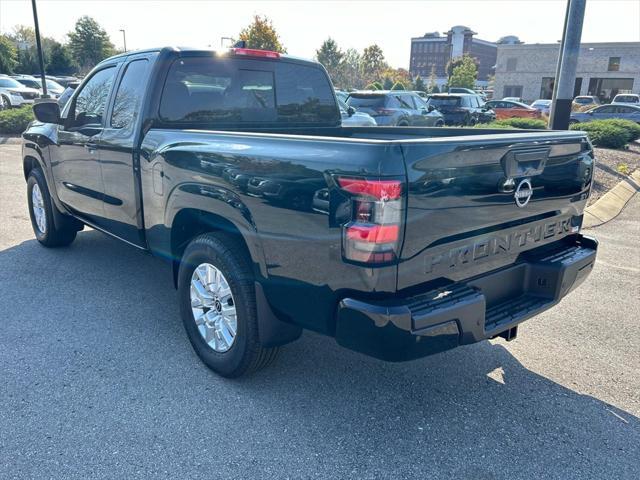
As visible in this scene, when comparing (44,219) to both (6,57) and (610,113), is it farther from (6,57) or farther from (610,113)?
(6,57)

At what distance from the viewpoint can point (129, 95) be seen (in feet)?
13.1

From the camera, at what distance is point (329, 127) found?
4875mm

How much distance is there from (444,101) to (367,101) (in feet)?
23.7

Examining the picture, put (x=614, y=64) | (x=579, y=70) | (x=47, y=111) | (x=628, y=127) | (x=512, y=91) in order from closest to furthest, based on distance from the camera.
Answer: (x=47, y=111) < (x=628, y=127) < (x=614, y=64) < (x=579, y=70) < (x=512, y=91)

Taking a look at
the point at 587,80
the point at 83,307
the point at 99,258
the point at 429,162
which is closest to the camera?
the point at 429,162

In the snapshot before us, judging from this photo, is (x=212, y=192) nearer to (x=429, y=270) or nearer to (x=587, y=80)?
(x=429, y=270)

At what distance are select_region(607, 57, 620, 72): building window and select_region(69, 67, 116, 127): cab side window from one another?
5630 cm

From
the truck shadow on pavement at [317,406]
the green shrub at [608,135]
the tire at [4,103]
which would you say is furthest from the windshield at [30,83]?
the truck shadow on pavement at [317,406]

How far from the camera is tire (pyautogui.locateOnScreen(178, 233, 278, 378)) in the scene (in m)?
3.00

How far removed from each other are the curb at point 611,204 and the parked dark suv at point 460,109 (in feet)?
41.5

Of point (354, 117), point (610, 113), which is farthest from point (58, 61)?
point (610, 113)

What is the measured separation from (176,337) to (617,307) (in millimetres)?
3595

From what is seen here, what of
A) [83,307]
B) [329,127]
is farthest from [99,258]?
[329,127]

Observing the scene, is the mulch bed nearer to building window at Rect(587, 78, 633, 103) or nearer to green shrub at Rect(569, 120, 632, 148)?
green shrub at Rect(569, 120, 632, 148)
